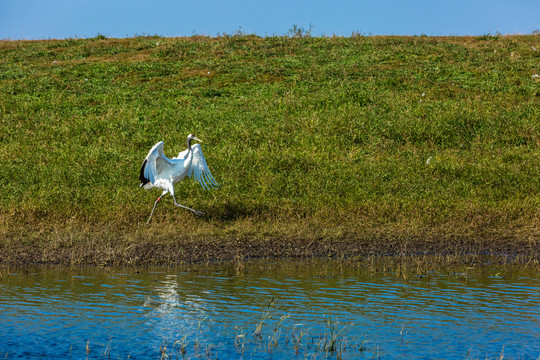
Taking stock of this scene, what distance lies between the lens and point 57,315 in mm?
7535

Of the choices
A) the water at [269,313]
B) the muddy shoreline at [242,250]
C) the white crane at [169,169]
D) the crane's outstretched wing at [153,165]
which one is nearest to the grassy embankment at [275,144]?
the muddy shoreline at [242,250]

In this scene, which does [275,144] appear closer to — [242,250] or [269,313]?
[242,250]

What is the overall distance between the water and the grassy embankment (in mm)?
1740

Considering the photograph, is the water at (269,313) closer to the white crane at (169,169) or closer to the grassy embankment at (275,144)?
the grassy embankment at (275,144)

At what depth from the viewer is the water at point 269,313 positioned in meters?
6.53

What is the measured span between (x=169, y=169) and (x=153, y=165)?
54cm

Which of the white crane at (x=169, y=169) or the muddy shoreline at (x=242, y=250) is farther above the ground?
the white crane at (x=169, y=169)

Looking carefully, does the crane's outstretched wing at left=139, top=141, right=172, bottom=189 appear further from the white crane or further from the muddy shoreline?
the muddy shoreline

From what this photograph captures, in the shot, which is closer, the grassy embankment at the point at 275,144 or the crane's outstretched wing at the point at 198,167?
the grassy embankment at the point at 275,144

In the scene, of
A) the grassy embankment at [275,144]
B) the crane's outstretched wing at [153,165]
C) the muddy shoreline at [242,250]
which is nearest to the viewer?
the muddy shoreline at [242,250]

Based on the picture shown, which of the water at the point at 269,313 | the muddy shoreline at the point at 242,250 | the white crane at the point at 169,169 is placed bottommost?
the water at the point at 269,313

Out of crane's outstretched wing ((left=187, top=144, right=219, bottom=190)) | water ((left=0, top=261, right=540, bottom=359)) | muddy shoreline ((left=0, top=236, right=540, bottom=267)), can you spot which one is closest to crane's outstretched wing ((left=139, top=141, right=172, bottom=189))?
crane's outstretched wing ((left=187, top=144, right=219, bottom=190))

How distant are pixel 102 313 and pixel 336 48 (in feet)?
89.3

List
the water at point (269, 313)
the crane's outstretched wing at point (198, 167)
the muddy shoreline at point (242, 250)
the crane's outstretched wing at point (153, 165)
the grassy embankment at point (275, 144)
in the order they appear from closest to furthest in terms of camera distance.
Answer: the water at point (269, 313)
the muddy shoreline at point (242, 250)
the grassy embankment at point (275, 144)
the crane's outstretched wing at point (153, 165)
the crane's outstretched wing at point (198, 167)
